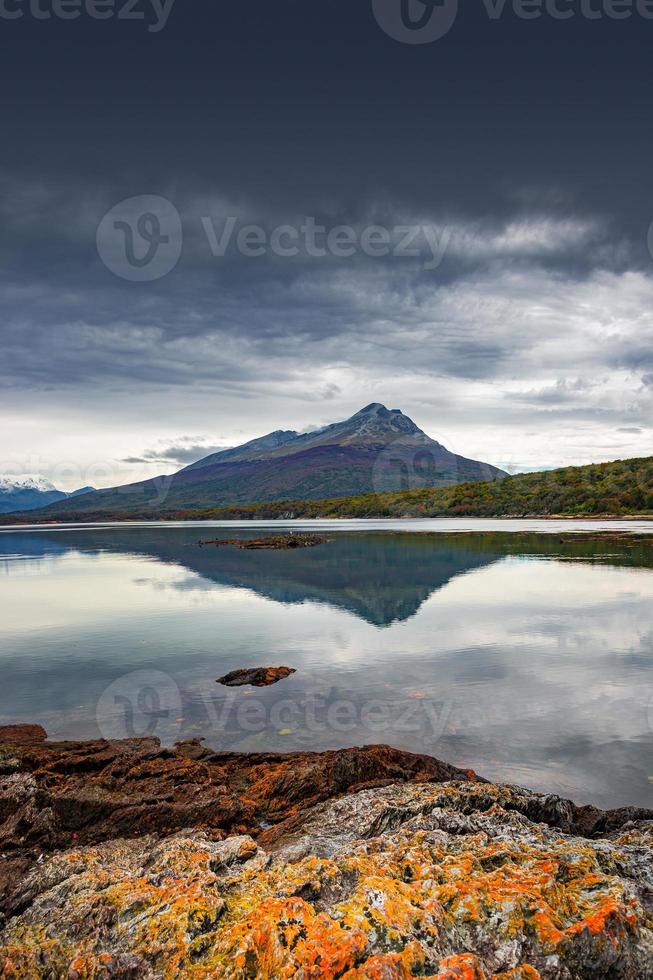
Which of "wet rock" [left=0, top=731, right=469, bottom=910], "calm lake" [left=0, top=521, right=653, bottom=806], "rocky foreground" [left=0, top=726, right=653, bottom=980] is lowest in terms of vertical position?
"calm lake" [left=0, top=521, right=653, bottom=806]

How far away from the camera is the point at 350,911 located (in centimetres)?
457

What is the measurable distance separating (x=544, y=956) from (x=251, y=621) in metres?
24.2

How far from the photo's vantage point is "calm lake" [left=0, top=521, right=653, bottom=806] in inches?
480

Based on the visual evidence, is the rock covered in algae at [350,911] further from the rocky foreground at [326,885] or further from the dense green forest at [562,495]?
the dense green forest at [562,495]

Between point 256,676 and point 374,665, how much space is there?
4.13 meters

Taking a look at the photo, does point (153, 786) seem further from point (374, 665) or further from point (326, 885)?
point (374, 665)

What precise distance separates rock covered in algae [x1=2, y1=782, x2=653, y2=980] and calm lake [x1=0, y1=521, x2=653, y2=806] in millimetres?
4928

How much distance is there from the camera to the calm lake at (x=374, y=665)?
12.2 m

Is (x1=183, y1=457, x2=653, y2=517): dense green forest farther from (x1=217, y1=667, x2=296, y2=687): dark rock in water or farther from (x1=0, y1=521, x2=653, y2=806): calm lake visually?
(x1=217, y1=667, x2=296, y2=687): dark rock in water
